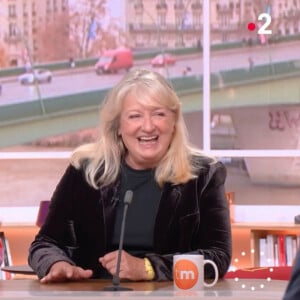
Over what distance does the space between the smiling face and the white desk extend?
0.45 m

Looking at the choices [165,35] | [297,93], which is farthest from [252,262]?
[165,35]

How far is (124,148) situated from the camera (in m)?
3.45

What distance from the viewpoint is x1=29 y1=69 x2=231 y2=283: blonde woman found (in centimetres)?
326

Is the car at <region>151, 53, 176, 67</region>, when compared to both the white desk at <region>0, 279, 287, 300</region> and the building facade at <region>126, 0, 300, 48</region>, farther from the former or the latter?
the white desk at <region>0, 279, 287, 300</region>

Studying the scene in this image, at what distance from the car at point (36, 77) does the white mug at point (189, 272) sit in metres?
3.28

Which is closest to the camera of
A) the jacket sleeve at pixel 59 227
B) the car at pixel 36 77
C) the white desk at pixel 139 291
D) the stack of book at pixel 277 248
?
the white desk at pixel 139 291

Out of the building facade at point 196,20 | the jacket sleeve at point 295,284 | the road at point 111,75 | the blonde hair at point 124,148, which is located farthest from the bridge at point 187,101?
the jacket sleeve at point 295,284

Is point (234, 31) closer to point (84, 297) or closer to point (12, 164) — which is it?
point (12, 164)

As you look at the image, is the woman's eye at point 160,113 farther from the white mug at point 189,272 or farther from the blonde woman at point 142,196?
the white mug at point 189,272

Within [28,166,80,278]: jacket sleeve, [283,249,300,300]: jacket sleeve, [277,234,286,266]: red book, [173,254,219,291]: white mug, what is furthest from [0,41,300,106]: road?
[283,249,300,300]: jacket sleeve

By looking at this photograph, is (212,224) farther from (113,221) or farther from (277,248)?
(277,248)

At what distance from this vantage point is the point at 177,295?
2.71m

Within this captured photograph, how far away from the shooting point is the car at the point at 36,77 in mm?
6094

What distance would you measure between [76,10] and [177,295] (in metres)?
3.55
